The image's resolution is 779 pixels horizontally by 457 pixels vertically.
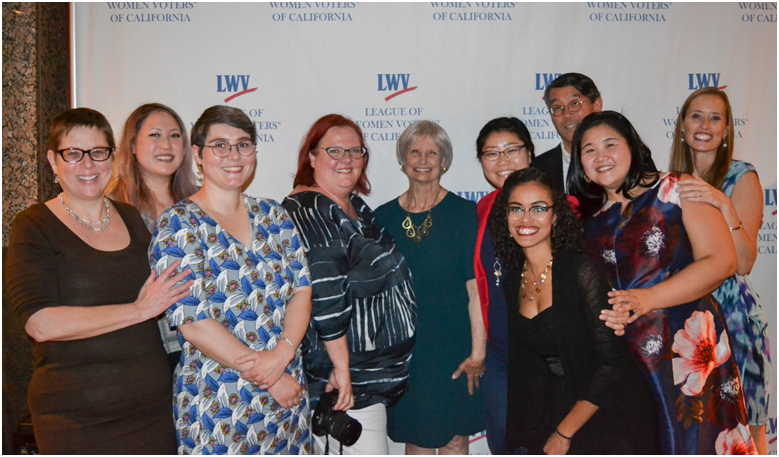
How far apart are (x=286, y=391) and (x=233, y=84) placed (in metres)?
2.39

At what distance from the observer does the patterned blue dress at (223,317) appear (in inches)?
68.9

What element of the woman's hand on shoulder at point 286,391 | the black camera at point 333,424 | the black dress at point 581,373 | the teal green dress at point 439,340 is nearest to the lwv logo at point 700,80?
the teal green dress at point 439,340

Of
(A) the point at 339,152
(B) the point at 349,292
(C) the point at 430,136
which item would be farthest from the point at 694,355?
(A) the point at 339,152

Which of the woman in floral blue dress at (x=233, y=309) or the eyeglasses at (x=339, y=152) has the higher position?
the eyeglasses at (x=339, y=152)

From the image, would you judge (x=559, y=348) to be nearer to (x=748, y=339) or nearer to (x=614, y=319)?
(x=614, y=319)

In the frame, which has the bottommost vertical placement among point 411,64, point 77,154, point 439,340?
point 439,340

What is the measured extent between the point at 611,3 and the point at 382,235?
2598mm

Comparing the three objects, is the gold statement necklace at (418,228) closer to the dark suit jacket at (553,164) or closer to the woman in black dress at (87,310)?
the dark suit jacket at (553,164)

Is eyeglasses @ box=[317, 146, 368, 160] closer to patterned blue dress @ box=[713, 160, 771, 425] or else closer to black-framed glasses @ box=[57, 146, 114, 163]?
black-framed glasses @ box=[57, 146, 114, 163]

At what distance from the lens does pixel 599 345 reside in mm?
1828

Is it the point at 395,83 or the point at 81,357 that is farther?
the point at 395,83

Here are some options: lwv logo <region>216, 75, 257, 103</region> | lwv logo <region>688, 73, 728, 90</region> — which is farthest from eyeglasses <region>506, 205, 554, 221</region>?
lwv logo <region>688, 73, 728, 90</region>

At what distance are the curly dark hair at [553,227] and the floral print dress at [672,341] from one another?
20cm

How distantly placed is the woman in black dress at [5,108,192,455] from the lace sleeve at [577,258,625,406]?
1420mm
